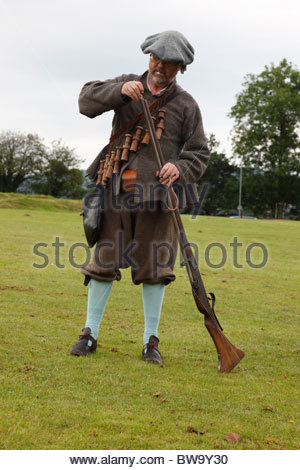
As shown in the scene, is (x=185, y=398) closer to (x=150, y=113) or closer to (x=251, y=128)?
(x=150, y=113)

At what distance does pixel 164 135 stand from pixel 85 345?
1758 millimetres

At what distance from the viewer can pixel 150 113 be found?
4902mm

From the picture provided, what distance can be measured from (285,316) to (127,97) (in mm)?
3787

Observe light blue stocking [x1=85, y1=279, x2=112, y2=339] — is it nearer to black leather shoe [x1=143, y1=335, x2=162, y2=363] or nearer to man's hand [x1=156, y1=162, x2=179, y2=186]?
black leather shoe [x1=143, y1=335, x2=162, y2=363]

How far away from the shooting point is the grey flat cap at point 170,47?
186 inches

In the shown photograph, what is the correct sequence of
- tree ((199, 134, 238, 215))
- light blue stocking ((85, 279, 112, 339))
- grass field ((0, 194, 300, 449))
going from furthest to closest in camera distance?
tree ((199, 134, 238, 215))
light blue stocking ((85, 279, 112, 339))
grass field ((0, 194, 300, 449))

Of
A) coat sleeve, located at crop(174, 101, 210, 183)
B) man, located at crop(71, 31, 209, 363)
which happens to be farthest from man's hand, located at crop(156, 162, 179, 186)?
coat sleeve, located at crop(174, 101, 210, 183)

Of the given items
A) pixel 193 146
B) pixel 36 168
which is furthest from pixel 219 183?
pixel 193 146

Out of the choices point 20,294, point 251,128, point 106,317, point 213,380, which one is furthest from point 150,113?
point 251,128

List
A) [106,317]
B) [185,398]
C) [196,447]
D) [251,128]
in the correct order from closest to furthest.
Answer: [196,447] → [185,398] → [106,317] → [251,128]

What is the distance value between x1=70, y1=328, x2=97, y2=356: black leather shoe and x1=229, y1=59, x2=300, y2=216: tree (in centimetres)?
5827

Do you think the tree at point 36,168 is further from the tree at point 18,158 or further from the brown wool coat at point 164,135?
the brown wool coat at point 164,135

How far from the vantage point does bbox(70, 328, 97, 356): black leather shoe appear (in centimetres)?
485

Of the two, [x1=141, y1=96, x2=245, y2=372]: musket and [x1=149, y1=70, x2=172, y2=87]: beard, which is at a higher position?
[x1=149, y1=70, x2=172, y2=87]: beard
